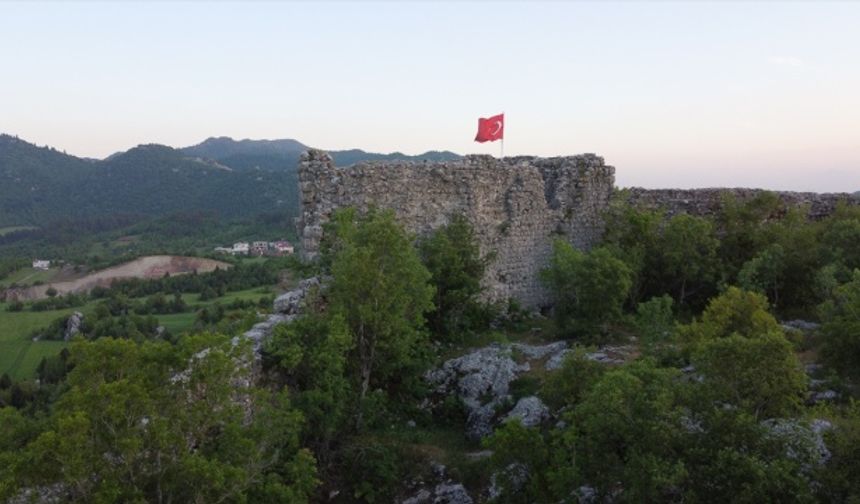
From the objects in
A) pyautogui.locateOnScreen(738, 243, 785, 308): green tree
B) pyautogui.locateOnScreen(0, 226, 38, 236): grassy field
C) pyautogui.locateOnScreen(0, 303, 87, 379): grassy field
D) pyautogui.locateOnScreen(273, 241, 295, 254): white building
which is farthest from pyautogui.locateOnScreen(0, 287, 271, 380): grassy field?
pyautogui.locateOnScreen(0, 226, 38, 236): grassy field

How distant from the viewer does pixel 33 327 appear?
4944cm

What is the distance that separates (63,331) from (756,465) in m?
50.5

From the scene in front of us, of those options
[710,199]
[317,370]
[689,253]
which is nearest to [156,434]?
[317,370]

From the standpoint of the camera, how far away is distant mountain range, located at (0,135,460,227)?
115m

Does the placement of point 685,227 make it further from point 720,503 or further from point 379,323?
point 720,503

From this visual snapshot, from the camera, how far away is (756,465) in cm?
538

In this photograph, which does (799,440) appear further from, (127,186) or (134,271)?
(127,186)

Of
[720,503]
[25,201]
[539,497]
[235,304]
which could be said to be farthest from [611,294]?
[25,201]

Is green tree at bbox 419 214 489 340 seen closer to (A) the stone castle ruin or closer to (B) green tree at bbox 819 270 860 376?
(A) the stone castle ruin

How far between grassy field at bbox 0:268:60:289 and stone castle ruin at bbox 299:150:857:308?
215 feet

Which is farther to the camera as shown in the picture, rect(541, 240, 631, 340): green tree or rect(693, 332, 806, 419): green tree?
rect(541, 240, 631, 340): green tree

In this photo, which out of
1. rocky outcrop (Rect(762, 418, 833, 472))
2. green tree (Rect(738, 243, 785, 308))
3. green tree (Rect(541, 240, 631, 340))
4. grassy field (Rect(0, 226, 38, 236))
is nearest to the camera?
rocky outcrop (Rect(762, 418, 833, 472))

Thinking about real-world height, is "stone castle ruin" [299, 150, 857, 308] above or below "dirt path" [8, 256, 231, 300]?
above

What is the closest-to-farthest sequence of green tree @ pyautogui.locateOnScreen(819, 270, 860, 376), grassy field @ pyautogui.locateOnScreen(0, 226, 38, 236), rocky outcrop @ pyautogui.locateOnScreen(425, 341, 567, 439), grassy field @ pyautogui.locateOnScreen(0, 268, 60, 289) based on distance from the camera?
green tree @ pyautogui.locateOnScreen(819, 270, 860, 376) → rocky outcrop @ pyautogui.locateOnScreen(425, 341, 567, 439) → grassy field @ pyautogui.locateOnScreen(0, 268, 60, 289) → grassy field @ pyautogui.locateOnScreen(0, 226, 38, 236)
